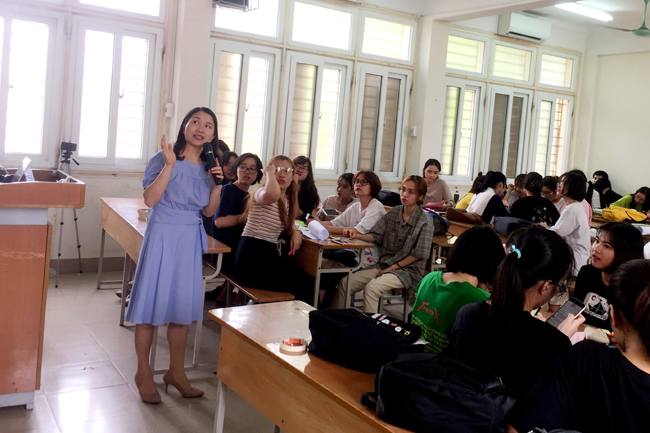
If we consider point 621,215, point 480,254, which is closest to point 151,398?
point 480,254

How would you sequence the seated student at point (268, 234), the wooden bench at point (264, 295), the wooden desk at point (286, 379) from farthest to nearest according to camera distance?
the seated student at point (268, 234), the wooden bench at point (264, 295), the wooden desk at point (286, 379)

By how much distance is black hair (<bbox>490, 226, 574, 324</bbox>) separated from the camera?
1.77 m

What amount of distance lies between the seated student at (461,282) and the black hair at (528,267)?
0.47 m

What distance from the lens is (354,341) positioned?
1.87 m

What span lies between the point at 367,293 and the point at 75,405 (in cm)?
201

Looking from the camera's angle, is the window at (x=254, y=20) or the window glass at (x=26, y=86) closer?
the window glass at (x=26, y=86)

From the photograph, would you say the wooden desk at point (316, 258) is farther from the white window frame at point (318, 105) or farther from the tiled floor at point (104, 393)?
the white window frame at point (318, 105)

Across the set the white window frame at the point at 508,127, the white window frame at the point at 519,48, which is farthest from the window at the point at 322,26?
the white window frame at the point at 508,127

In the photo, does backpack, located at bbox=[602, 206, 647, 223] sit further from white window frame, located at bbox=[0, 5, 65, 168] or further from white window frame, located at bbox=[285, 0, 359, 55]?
white window frame, located at bbox=[0, 5, 65, 168]

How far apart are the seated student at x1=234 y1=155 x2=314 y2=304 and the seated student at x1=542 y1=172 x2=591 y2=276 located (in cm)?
212

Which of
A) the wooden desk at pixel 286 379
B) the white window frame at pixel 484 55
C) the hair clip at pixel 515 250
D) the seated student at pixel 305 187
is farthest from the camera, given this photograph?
the white window frame at pixel 484 55

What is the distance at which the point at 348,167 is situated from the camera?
24.6 ft

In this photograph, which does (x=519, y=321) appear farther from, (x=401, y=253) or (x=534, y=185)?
(x=534, y=185)

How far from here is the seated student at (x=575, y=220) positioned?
448cm
